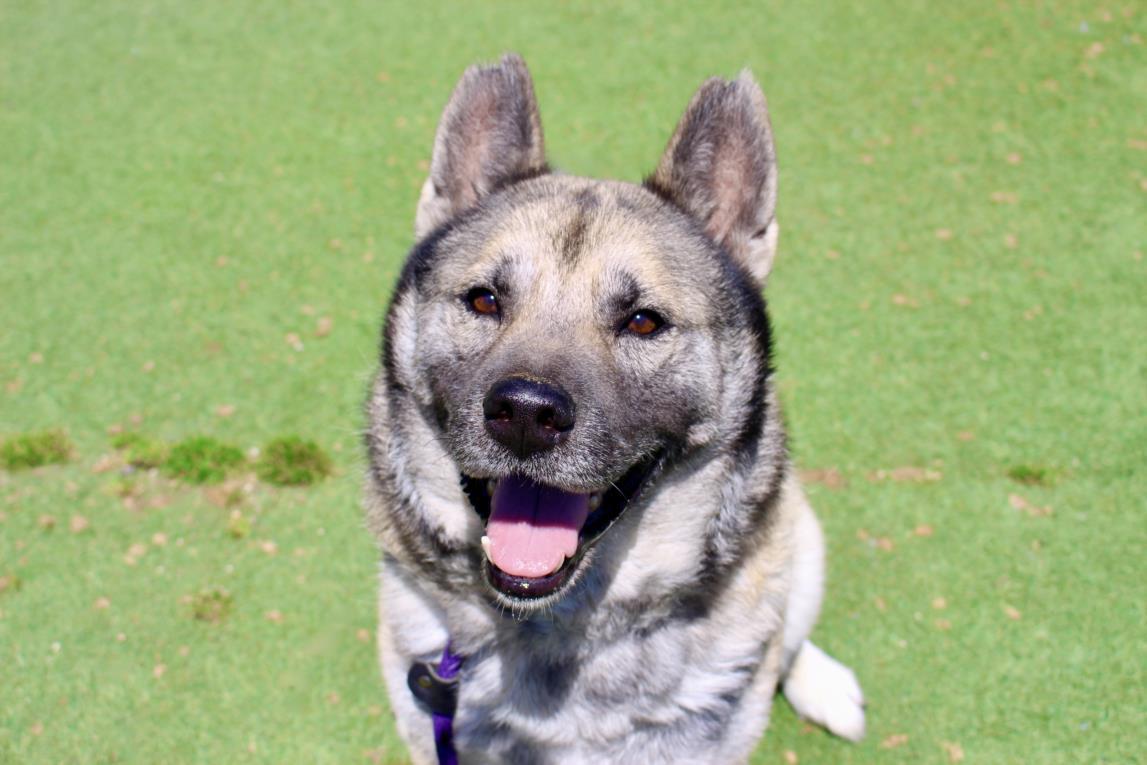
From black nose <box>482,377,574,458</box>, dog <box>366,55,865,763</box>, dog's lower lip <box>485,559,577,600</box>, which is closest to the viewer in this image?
black nose <box>482,377,574,458</box>

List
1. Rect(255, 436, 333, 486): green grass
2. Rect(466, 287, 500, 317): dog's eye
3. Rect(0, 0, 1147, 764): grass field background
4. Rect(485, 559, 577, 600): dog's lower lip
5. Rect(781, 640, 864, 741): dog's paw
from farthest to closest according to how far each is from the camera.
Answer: Rect(255, 436, 333, 486): green grass → Rect(0, 0, 1147, 764): grass field background → Rect(781, 640, 864, 741): dog's paw → Rect(466, 287, 500, 317): dog's eye → Rect(485, 559, 577, 600): dog's lower lip

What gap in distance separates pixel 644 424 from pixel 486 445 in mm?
414

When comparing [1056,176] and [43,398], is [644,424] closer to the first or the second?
[43,398]

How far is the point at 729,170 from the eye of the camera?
8.75 ft

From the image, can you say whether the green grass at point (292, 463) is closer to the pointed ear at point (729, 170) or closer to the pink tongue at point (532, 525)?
the pink tongue at point (532, 525)

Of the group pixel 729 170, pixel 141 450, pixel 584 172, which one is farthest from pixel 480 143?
pixel 584 172

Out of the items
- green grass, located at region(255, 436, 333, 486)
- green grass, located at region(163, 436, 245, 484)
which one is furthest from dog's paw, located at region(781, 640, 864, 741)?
green grass, located at region(163, 436, 245, 484)

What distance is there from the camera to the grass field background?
340 cm

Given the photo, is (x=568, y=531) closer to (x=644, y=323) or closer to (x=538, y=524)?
(x=538, y=524)

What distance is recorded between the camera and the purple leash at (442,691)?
261cm

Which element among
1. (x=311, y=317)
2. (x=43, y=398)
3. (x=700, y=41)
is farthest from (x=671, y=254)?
(x=700, y=41)

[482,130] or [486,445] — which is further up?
[482,130]

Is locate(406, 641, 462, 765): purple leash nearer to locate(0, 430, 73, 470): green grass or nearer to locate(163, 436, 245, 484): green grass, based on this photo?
locate(163, 436, 245, 484): green grass

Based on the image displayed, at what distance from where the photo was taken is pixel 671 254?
2.55 meters
